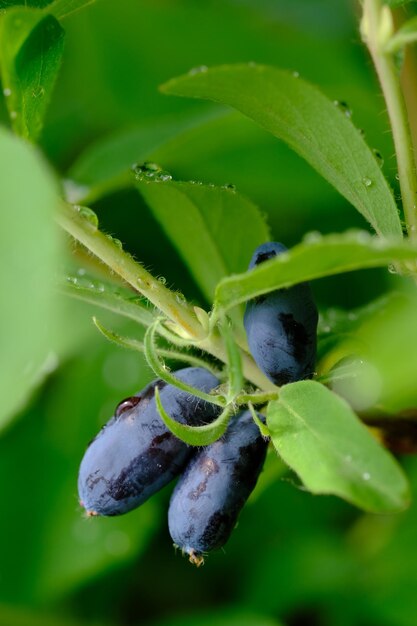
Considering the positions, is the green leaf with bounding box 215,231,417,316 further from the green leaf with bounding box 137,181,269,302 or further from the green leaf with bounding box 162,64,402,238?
the green leaf with bounding box 137,181,269,302

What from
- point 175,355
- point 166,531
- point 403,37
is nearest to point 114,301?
point 175,355

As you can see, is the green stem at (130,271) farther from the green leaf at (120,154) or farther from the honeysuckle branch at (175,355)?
the green leaf at (120,154)

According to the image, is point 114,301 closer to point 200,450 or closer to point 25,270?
point 200,450

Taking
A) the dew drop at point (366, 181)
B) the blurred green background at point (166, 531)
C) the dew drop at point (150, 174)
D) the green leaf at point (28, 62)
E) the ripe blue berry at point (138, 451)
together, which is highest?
the green leaf at point (28, 62)

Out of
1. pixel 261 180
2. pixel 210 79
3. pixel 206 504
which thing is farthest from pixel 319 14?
pixel 206 504

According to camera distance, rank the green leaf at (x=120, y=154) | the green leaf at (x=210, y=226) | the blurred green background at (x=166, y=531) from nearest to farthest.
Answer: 1. the green leaf at (x=210, y=226)
2. the green leaf at (x=120, y=154)
3. the blurred green background at (x=166, y=531)

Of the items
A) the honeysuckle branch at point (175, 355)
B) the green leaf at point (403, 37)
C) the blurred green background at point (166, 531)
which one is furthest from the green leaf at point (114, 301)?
the blurred green background at point (166, 531)
